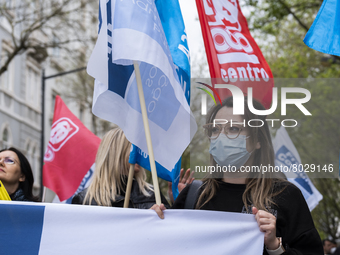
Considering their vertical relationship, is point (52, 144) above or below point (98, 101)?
below

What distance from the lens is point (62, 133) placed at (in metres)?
7.52

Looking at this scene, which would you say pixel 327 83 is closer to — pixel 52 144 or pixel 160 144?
pixel 52 144

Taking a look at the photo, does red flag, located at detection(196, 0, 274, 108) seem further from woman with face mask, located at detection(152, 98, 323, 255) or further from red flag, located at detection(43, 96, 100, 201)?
red flag, located at detection(43, 96, 100, 201)

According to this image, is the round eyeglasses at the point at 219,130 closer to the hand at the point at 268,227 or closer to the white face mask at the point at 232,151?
the white face mask at the point at 232,151

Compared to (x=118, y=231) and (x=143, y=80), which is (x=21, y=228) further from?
(x=143, y=80)

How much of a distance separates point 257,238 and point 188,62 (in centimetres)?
157

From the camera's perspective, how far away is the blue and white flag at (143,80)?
3.17 meters

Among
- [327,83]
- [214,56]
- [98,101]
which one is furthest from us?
[327,83]

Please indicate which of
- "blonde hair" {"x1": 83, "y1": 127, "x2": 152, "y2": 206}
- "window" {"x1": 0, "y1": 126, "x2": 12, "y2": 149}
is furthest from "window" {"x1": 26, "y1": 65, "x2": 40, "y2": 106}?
"blonde hair" {"x1": 83, "y1": 127, "x2": 152, "y2": 206}

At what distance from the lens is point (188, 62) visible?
13.3 ft

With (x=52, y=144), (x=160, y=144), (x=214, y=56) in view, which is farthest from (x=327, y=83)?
(x=160, y=144)

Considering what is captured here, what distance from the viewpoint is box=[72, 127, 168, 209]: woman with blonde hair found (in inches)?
167

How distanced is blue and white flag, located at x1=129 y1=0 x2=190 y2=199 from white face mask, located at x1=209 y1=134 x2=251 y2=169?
0.73 metres

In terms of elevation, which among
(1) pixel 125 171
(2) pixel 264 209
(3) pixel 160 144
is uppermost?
(3) pixel 160 144
